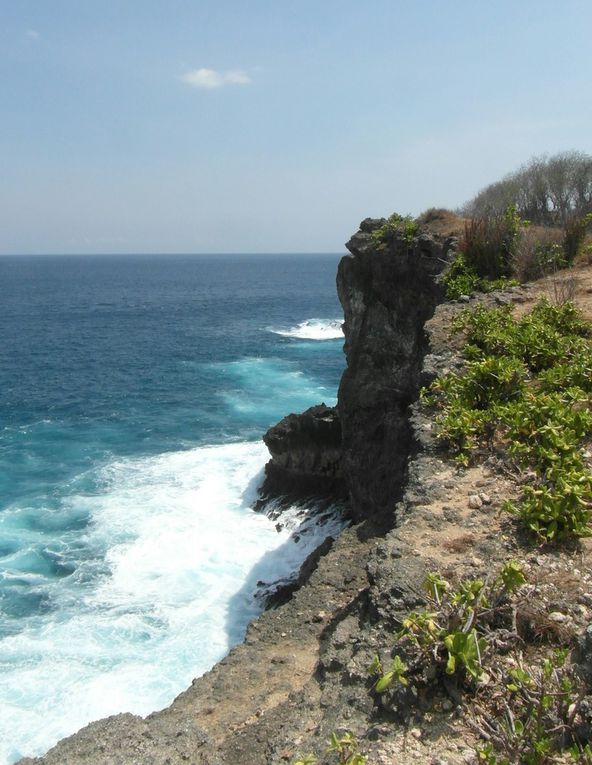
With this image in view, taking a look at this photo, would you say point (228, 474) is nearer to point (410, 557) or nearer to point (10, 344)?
point (410, 557)

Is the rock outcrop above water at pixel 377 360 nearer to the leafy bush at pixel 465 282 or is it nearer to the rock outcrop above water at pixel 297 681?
the leafy bush at pixel 465 282

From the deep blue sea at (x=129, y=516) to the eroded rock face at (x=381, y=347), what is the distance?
4.39m

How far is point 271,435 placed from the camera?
30703 mm

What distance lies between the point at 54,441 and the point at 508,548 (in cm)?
3432

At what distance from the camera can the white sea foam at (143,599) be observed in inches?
656

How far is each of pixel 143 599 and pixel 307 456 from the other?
11.1m

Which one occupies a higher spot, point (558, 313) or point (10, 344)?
point (558, 313)

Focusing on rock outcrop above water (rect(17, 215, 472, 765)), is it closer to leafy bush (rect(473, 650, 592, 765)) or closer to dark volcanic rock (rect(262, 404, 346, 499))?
leafy bush (rect(473, 650, 592, 765))

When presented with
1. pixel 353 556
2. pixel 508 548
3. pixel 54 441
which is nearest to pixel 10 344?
pixel 54 441

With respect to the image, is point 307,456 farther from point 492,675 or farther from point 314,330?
point 314,330

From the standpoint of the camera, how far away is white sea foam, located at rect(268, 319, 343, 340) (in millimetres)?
73188

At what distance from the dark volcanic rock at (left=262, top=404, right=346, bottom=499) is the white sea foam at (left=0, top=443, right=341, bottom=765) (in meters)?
1.78

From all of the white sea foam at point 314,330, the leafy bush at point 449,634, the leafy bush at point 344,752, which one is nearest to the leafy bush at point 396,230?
the leafy bush at point 449,634

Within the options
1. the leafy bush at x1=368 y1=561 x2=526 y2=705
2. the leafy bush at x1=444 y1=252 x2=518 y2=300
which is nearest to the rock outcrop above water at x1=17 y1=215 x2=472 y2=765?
the leafy bush at x1=368 y1=561 x2=526 y2=705
